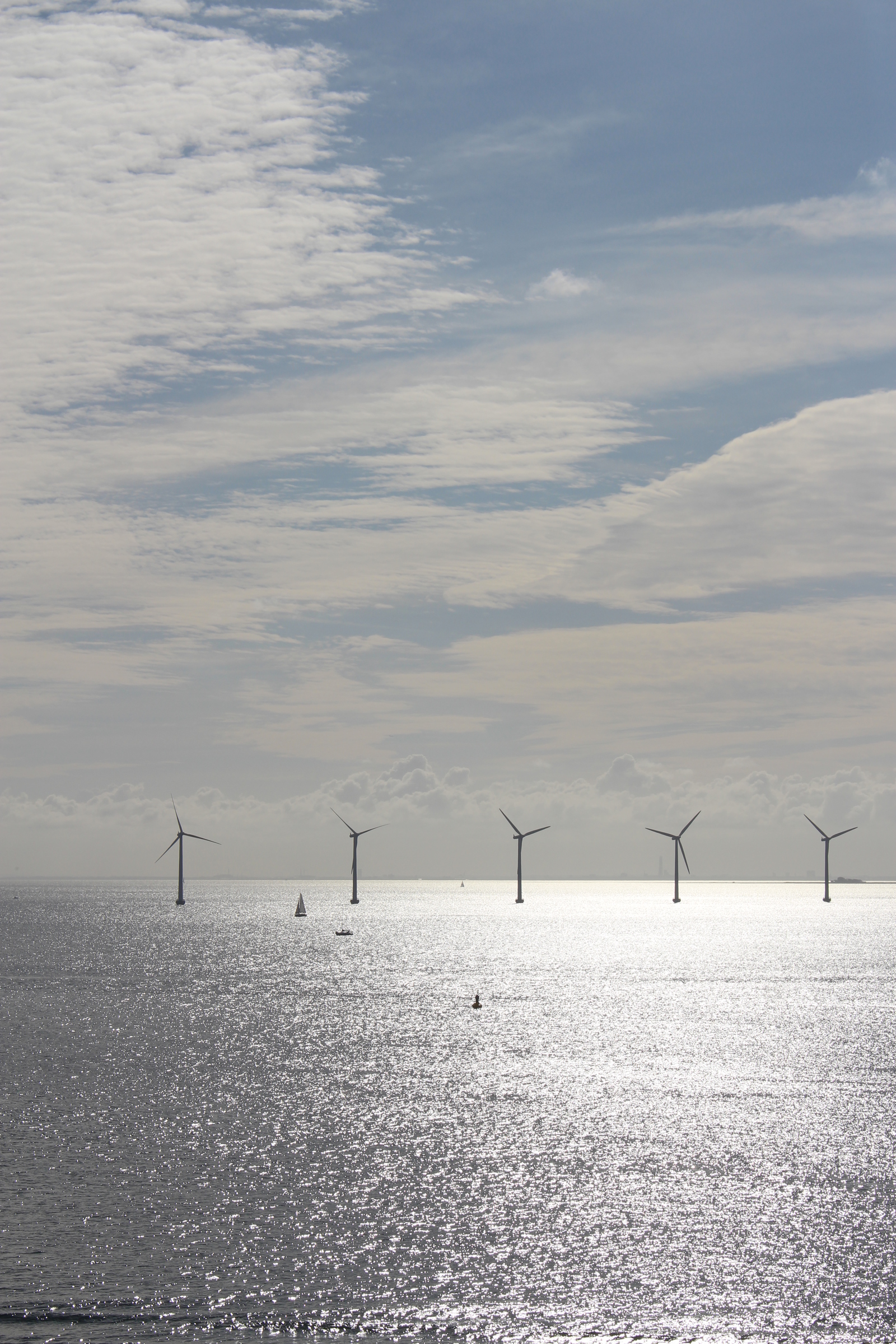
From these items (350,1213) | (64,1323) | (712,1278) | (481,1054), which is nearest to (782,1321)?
(712,1278)

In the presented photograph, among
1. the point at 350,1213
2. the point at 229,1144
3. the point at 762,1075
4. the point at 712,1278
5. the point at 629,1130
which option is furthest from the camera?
the point at 762,1075

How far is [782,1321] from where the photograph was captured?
3953 cm

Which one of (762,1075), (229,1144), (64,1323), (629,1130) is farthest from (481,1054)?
(64,1323)

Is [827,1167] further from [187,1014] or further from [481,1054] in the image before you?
[187,1014]

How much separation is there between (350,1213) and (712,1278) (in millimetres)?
15650

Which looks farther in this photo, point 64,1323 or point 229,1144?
point 229,1144

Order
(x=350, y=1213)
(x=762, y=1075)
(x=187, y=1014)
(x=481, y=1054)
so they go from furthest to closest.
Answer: (x=187, y=1014), (x=481, y=1054), (x=762, y=1075), (x=350, y=1213)

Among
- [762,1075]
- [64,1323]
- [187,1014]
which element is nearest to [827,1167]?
[762,1075]

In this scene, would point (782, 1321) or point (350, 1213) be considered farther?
point (350, 1213)

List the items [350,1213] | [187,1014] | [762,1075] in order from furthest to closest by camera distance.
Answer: [187,1014] < [762,1075] < [350,1213]

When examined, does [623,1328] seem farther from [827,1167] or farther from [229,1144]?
[229,1144]

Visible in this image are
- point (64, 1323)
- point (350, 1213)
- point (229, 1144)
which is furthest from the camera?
point (229, 1144)

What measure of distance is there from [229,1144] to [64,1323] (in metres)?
26.4

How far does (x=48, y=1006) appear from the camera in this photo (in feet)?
426
